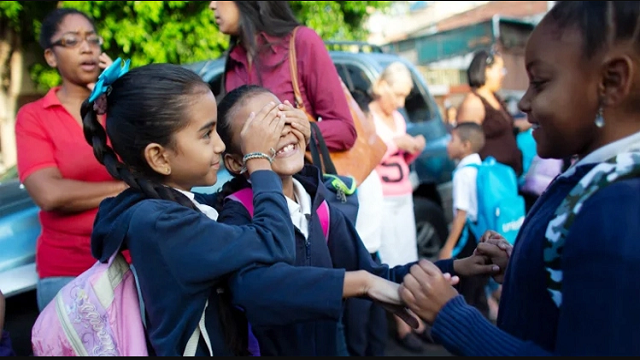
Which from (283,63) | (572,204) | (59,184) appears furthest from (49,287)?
(572,204)

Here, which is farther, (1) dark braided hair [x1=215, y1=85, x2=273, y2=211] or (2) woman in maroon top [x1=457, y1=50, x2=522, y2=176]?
(2) woman in maroon top [x1=457, y1=50, x2=522, y2=176]

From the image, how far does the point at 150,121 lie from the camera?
1.64 m

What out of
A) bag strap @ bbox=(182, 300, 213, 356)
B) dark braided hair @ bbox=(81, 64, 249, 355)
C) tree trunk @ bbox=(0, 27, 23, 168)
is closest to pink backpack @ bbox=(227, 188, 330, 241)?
dark braided hair @ bbox=(81, 64, 249, 355)

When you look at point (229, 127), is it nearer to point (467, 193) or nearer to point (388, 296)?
point (388, 296)

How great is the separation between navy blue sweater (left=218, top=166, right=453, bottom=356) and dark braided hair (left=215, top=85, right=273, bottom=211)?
0.35 feet

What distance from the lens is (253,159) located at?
5.38ft

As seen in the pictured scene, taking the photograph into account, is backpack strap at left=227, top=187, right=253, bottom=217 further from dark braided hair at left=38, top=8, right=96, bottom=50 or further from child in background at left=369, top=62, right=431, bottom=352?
child in background at left=369, top=62, right=431, bottom=352

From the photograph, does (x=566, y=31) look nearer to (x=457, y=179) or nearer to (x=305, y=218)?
(x=305, y=218)

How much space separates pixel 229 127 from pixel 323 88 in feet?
2.80

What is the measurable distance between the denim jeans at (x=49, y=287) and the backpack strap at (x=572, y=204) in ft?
6.35

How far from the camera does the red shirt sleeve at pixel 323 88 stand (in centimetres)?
263

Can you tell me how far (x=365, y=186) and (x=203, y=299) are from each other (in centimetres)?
163

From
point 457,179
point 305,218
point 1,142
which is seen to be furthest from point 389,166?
point 1,142

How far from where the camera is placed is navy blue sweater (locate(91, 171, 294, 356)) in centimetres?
146
